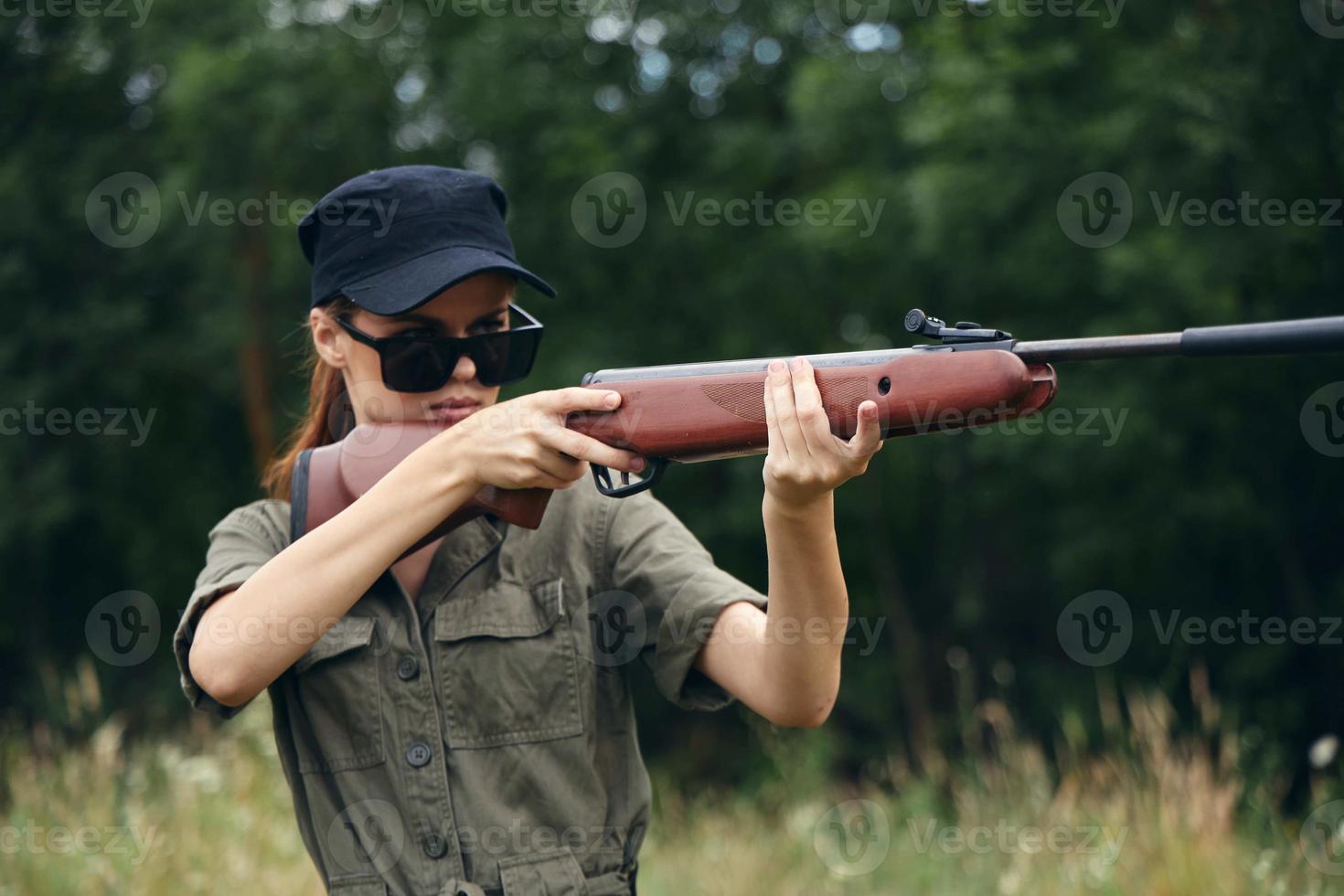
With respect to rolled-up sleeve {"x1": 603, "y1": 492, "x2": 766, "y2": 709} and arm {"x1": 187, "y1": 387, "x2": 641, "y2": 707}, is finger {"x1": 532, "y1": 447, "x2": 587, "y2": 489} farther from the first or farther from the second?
rolled-up sleeve {"x1": 603, "y1": 492, "x2": 766, "y2": 709}

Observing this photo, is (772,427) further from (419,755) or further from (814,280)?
(814,280)

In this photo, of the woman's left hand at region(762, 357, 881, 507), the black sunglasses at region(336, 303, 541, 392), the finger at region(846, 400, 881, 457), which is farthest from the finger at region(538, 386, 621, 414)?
the finger at region(846, 400, 881, 457)

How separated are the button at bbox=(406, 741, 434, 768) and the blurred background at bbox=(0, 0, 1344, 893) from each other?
664 centimetres

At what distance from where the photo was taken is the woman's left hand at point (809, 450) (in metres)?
2.19

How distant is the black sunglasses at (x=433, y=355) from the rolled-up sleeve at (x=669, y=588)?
0.37 m

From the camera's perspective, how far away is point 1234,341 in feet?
6.26

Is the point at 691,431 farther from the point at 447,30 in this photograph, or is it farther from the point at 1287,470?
the point at 447,30

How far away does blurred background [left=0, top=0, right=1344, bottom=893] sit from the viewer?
11.0 m

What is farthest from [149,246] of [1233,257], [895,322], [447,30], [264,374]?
[1233,257]

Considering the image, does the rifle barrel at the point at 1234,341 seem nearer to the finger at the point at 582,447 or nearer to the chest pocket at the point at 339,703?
the finger at the point at 582,447

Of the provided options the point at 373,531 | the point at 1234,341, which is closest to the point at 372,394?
the point at 373,531

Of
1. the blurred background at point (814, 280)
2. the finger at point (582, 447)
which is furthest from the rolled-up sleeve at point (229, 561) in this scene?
the blurred background at point (814, 280)

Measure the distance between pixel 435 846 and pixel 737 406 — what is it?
0.94 meters

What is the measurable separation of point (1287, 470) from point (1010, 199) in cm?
356
